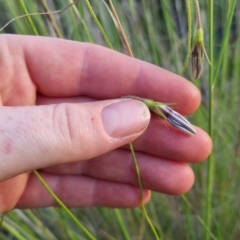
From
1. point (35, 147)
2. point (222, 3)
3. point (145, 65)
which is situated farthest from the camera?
point (222, 3)

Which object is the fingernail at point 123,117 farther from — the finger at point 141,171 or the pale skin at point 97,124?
the finger at point 141,171

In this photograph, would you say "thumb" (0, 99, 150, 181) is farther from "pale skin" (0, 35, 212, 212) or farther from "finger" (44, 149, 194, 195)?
"finger" (44, 149, 194, 195)

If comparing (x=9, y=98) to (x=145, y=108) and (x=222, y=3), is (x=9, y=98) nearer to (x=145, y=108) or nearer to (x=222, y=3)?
(x=145, y=108)

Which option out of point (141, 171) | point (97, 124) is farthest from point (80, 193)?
point (97, 124)

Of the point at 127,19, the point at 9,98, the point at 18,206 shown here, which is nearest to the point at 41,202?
the point at 18,206

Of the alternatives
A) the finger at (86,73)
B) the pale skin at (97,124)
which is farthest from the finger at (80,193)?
the finger at (86,73)

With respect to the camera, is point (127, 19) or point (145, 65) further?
point (127, 19)

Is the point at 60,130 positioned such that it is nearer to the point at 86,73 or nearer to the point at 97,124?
the point at 97,124

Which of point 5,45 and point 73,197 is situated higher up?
point 5,45
